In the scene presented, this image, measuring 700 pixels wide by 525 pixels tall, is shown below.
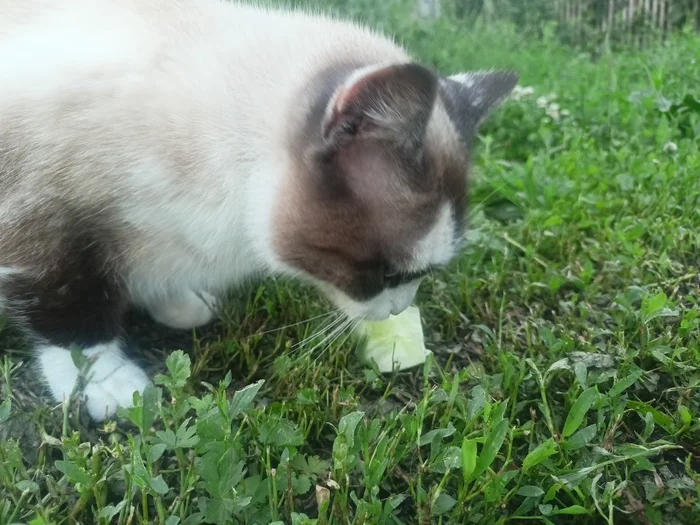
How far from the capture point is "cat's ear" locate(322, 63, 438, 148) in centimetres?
98

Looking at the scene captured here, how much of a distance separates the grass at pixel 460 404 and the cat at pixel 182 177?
16cm

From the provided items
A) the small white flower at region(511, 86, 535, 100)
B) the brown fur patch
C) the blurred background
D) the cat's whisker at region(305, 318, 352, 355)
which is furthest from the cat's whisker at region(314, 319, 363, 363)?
the small white flower at region(511, 86, 535, 100)

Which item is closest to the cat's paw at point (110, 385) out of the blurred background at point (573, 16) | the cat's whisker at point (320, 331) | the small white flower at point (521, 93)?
the cat's whisker at point (320, 331)

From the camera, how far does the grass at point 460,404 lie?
0.96 meters

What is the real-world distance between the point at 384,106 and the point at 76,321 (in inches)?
28.7

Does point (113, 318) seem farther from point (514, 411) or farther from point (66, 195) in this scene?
point (514, 411)

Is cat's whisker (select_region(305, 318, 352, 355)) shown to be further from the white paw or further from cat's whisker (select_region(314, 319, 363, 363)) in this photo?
the white paw

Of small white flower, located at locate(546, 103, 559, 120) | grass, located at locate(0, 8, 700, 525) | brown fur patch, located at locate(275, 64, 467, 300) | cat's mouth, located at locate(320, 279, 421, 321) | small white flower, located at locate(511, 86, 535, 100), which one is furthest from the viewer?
small white flower, located at locate(511, 86, 535, 100)

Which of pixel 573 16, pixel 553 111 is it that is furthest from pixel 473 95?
pixel 573 16

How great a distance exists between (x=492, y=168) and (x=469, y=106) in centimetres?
89

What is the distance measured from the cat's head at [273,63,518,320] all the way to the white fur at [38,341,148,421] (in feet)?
1.26

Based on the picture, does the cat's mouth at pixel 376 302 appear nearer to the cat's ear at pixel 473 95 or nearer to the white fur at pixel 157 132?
the white fur at pixel 157 132

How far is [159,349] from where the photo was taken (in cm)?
144

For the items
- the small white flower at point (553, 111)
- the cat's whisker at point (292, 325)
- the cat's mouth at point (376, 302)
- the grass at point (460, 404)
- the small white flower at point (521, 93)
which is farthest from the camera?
the small white flower at point (521, 93)
